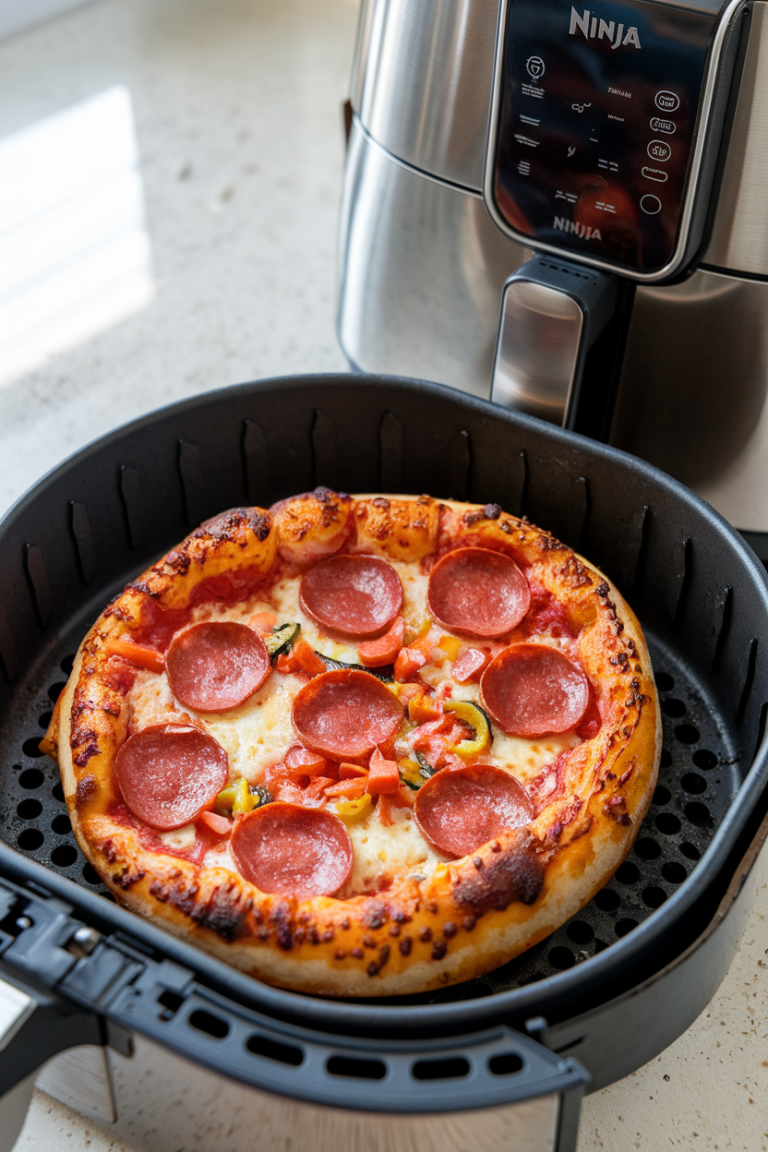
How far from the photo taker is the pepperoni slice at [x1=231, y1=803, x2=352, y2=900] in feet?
3.57

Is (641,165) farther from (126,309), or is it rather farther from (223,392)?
(126,309)

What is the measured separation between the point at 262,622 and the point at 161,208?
3.80 ft

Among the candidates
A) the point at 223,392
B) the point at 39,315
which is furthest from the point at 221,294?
the point at 223,392

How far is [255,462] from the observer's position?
1447mm

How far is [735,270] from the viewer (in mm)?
1203

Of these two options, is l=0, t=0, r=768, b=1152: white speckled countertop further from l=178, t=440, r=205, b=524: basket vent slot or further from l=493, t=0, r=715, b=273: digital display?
l=493, t=0, r=715, b=273: digital display

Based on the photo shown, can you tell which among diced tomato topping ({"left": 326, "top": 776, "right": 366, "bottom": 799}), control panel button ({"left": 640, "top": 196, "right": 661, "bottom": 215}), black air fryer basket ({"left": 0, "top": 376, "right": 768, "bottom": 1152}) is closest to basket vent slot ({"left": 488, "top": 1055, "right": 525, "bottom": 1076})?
black air fryer basket ({"left": 0, "top": 376, "right": 768, "bottom": 1152})

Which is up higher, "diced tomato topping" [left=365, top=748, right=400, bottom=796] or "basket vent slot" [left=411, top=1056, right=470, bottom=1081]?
"basket vent slot" [left=411, top=1056, right=470, bottom=1081]

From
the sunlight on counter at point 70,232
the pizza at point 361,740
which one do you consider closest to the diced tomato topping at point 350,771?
the pizza at point 361,740

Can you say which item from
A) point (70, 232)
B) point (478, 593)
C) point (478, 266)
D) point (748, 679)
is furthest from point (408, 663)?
point (70, 232)

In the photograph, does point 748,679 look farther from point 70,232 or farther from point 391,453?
point 70,232

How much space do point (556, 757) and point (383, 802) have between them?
7.5 inches

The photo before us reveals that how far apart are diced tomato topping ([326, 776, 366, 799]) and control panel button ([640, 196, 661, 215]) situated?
2.14ft

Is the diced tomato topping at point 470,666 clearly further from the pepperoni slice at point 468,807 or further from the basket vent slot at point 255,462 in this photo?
the basket vent slot at point 255,462
